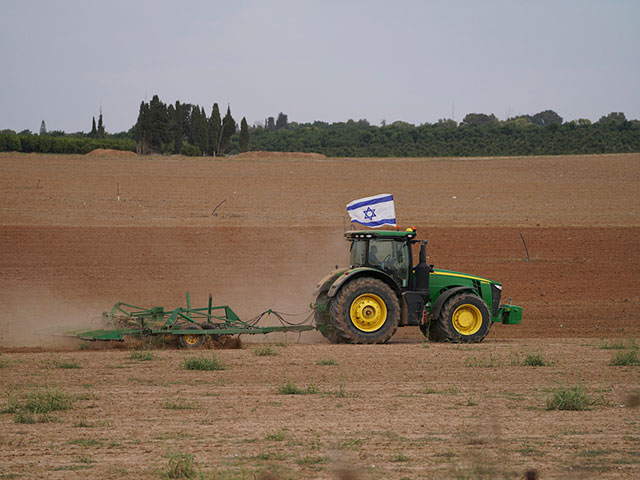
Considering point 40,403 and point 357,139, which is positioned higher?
point 357,139

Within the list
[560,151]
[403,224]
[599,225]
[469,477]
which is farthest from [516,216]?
[560,151]

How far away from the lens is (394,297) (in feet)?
48.1

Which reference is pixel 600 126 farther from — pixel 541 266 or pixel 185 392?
pixel 185 392

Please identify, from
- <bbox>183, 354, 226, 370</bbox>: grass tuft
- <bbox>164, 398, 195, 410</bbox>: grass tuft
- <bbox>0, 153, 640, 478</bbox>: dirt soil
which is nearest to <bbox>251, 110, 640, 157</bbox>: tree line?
<bbox>0, 153, 640, 478</bbox>: dirt soil

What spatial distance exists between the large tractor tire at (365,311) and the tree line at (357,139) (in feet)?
182

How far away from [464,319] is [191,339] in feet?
17.2

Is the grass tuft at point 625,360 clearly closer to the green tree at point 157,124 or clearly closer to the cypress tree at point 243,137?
the green tree at point 157,124

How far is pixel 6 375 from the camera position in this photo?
11727 millimetres

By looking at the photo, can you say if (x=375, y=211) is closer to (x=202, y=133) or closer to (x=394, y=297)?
(x=394, y=297)

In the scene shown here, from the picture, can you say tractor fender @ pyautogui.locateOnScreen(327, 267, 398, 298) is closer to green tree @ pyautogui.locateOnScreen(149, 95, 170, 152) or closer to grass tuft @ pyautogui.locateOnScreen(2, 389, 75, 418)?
grass tuft @ pyautogui.locateOnScreen(2, 389, 75, 418)

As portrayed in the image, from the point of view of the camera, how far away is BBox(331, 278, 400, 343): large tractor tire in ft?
47.8

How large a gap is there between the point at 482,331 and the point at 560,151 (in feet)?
196

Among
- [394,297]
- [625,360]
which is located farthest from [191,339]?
[625,360]

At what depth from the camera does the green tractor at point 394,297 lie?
48.1 ft
